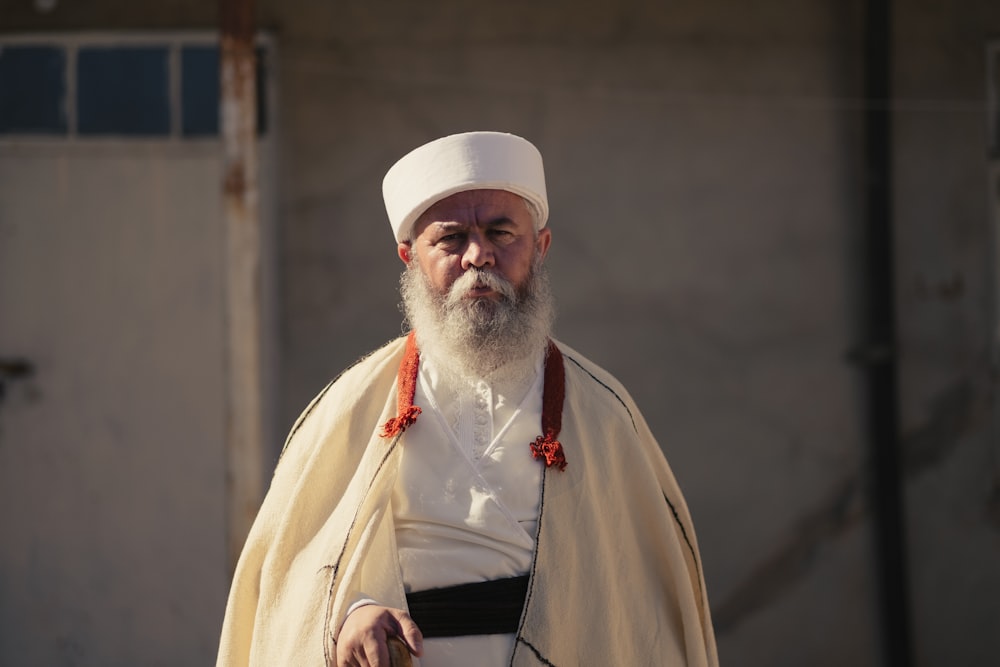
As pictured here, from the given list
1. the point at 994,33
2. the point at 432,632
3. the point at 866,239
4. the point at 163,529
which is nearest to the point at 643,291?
the point at 866,239

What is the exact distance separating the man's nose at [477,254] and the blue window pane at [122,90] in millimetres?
2877

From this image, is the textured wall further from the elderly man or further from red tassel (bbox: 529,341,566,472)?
red tassel (bbox: 529,341,566,472)

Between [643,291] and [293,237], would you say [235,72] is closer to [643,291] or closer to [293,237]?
[293,237]

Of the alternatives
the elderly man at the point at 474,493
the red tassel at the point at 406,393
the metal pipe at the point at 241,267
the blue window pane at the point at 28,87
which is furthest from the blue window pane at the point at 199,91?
the red tassel at the point at 406,393

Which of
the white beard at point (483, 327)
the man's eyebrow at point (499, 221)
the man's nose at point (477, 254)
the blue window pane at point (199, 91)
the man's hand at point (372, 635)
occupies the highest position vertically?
the blue window pane at point (199, 91)

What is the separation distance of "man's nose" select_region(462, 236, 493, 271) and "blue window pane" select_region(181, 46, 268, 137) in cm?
278

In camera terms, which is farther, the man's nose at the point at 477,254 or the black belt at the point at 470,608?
the man's nose at the point at 477,254

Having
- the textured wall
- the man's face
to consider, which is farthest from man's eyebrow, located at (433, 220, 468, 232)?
the textured wall

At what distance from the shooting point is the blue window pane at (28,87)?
505 centimetres

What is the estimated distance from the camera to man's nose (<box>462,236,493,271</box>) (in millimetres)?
2648

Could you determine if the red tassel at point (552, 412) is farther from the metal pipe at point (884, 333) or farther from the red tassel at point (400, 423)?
the metal pipe at point (884, 333)

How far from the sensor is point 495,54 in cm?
508

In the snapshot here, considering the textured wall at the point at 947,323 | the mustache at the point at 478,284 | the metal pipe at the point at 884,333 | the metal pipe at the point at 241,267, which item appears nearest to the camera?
the mustache at the point at 478,284

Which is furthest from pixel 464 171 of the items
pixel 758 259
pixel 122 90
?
pixel 122 90
